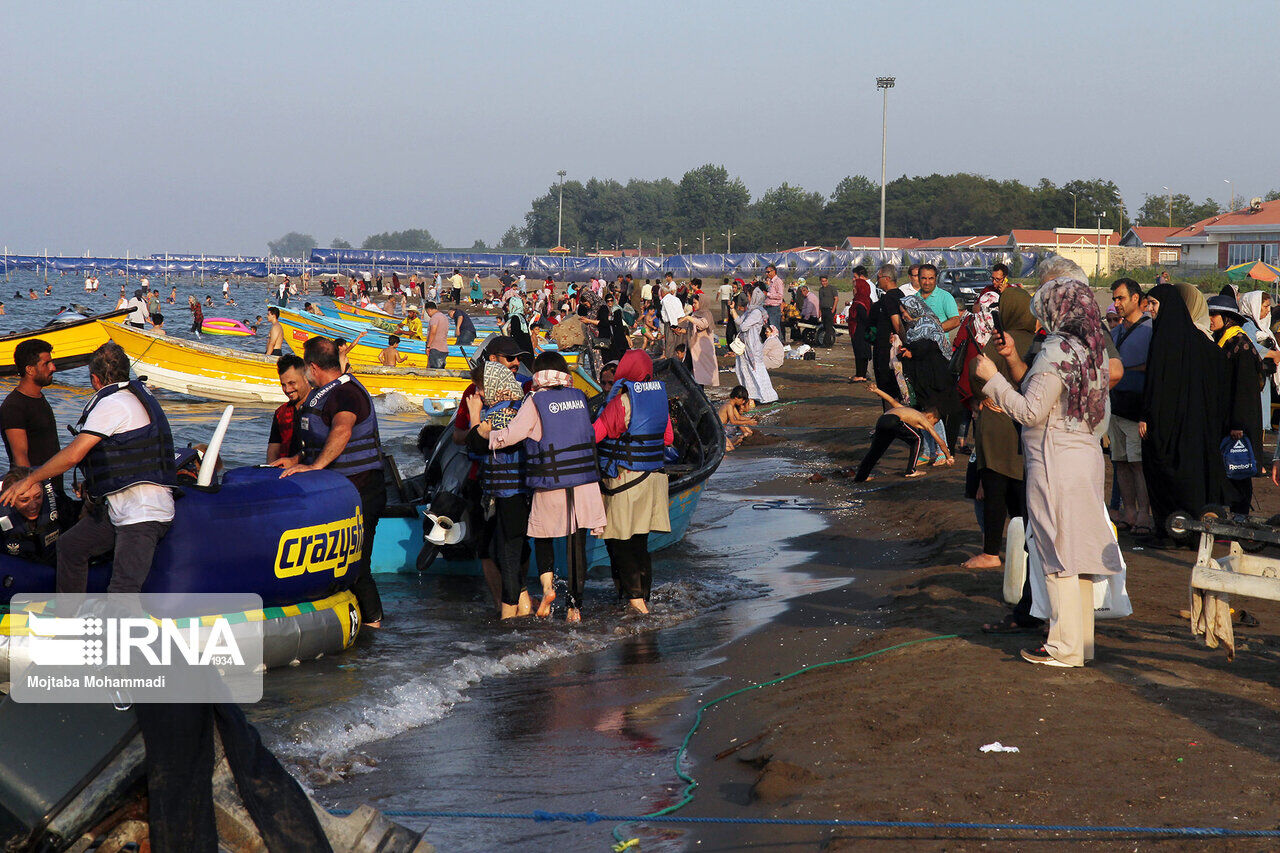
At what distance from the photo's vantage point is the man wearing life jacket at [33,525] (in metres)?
6.34

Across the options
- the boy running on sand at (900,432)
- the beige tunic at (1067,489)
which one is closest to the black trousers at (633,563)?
the beige tunic at (1067,489)

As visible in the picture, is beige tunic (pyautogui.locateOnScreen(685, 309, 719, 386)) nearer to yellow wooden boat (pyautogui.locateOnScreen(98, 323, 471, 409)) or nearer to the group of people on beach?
yellow wooden boat (pyautogui.locateOnScreen(98, 323, 471, 409))

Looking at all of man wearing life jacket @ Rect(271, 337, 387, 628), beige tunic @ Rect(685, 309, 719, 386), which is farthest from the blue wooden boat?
beige tunic @ Rect(685, 309, 719, 386)

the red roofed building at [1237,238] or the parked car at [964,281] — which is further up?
the red roofed building at [1237,238]

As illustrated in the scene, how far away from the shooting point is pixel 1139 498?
873 centimetres

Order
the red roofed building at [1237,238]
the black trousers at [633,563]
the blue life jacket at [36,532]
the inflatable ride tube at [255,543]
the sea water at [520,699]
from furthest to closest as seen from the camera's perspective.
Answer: the red roofed building at [1237,238]
the black trousers at [633,563]
the blue life jacket at [36,532]
the inflatable ride tube at [255,543]
the sea water at [520,699]

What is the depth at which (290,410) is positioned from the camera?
7.82 m

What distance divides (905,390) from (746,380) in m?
5.39

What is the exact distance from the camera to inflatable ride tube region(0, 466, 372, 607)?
6.27 meters

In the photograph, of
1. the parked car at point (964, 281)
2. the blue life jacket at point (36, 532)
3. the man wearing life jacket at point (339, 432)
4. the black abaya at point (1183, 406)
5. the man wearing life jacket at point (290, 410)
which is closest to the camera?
the blue life jacket at point (36, 532)

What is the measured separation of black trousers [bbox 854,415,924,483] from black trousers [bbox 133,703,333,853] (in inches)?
357

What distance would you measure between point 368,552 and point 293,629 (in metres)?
0.93

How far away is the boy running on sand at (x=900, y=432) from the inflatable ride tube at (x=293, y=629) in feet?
18.8

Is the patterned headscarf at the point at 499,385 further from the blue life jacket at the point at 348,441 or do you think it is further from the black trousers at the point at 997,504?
the black trousers at the point at 997,504
